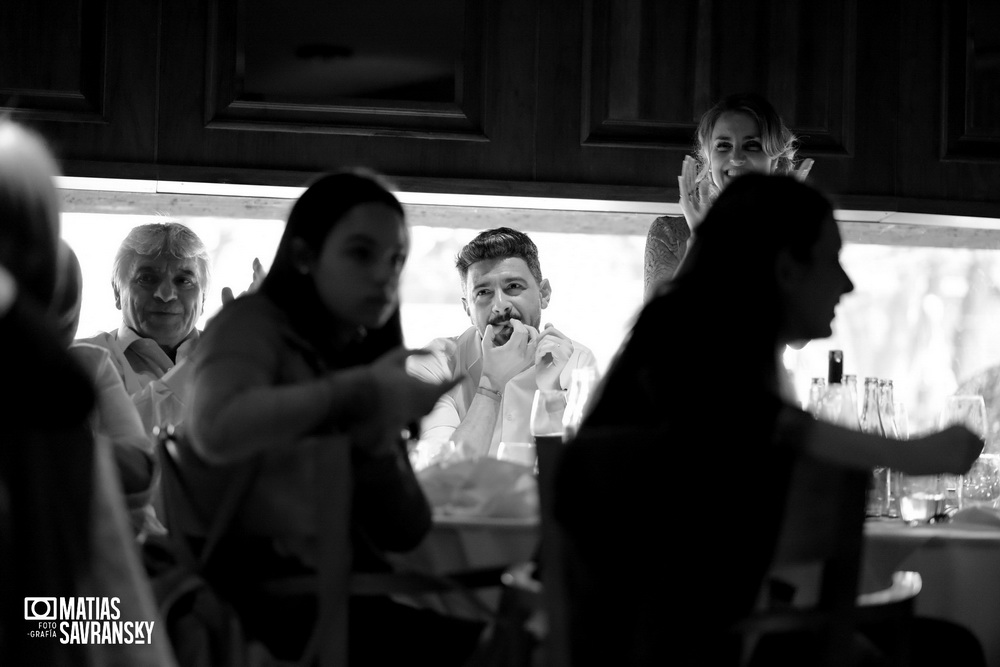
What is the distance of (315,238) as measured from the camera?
4.46 ft

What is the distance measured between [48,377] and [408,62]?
7.16ft

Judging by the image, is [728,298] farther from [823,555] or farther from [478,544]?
[478,544]

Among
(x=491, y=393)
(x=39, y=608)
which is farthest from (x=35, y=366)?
(x=491, y=393)

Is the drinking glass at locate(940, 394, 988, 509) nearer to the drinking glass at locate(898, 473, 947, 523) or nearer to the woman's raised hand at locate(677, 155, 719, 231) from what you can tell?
the drinking glass at locate(898, 473, 947, 523)

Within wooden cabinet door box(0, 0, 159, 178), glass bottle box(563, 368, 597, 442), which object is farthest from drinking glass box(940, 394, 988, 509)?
wooden cabinet door box(0, 0, 159, 178)

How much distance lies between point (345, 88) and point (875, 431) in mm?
1620

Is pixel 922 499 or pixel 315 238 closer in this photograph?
pixel 315 238

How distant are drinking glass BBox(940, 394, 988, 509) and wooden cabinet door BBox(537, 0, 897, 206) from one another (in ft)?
4.21

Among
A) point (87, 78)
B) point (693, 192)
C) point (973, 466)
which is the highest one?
point (87, 78)

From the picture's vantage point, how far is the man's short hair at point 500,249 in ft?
9.02

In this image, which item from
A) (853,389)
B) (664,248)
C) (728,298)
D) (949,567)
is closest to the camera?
(728,298)

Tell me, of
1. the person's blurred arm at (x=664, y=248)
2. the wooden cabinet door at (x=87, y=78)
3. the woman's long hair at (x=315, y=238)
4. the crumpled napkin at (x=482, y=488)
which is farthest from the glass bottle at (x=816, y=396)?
the wooden cabinet door at (x=87, y=78)

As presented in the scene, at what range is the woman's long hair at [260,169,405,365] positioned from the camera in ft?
4.44

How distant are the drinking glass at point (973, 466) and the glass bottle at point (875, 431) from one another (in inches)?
3.4
